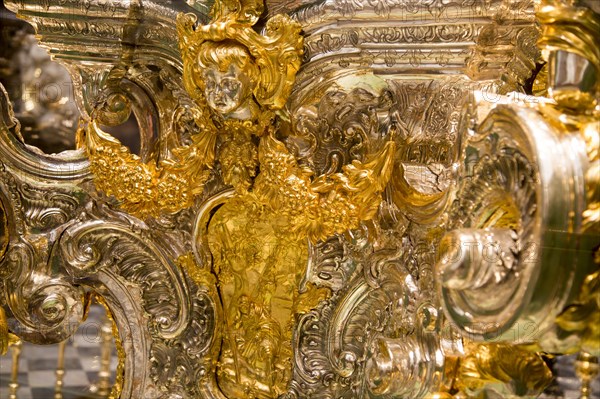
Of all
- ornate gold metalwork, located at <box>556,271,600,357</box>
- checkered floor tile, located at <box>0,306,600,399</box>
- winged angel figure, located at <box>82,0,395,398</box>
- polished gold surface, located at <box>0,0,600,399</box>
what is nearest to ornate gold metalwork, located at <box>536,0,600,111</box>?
polished gold surface, located at <box>0,0,600,399</box>

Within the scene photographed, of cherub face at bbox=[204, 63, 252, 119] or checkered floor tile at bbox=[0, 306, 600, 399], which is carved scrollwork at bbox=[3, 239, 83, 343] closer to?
cherub face at bbox=[204, 63, 252, 119]

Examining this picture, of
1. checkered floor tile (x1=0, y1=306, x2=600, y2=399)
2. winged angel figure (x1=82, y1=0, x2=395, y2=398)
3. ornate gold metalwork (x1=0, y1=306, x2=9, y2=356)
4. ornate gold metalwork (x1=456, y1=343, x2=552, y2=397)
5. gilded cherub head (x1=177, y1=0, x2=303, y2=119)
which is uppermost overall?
gilded cherub head (x1=177, y1=0, x2=303, y2=119)

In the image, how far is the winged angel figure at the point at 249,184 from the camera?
151 cm

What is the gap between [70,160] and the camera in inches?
71.2

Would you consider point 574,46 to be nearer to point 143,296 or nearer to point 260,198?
point 260,198

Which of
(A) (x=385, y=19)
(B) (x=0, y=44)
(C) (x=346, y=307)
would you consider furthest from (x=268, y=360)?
(B) (x=0, y=44)

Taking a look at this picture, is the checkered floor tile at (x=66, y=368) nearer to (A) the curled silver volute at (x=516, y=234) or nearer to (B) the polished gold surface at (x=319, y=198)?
(B) the polished gold surface at (x=319, y=198)

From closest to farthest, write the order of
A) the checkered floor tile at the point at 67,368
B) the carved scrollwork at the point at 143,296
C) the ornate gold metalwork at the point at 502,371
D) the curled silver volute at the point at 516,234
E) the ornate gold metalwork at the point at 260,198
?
the curled silver volute at the point at 516,234, the ornate gold metalwork at the point at 502,371, the ornate gold metalwork at the point at 260,198, the carved scrollwork at the point at 143,296, the checkered floor tile at the point at 67,368

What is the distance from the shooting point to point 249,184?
5.41 feet

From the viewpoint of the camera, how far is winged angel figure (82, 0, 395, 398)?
4.96ft

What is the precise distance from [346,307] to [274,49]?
43cm

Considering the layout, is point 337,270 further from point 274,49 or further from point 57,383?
point 57,383

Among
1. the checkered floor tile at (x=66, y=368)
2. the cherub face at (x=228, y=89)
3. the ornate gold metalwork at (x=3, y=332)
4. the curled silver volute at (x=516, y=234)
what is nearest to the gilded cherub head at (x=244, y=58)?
the cherub face at (x=228, y=89)

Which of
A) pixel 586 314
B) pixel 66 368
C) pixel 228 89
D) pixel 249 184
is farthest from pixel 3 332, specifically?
pixel 586 314
